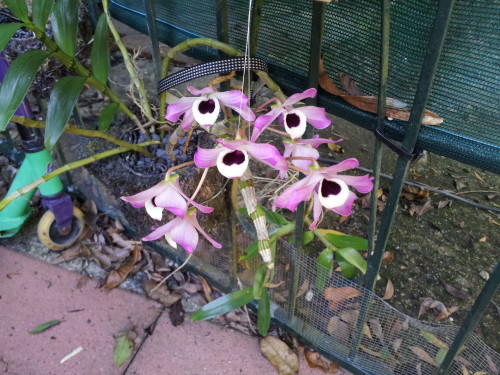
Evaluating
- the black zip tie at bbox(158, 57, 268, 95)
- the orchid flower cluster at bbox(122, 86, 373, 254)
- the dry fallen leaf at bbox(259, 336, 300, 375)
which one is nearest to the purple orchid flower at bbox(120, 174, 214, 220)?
the orchid flower cluster at bbox(122, 86, 373, 254)

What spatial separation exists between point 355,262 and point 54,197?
4.15ft

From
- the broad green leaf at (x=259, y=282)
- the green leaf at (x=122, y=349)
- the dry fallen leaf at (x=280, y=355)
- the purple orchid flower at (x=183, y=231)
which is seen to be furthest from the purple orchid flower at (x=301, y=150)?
the green leaf at (x=122, y=349)

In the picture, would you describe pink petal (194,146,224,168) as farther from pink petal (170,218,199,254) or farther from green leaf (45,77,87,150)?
green leaf (45,77,87,150)

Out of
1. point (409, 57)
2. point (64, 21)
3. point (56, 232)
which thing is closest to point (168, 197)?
point (409, 57)

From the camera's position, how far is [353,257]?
1407mm

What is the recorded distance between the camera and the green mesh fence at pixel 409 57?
793 mm

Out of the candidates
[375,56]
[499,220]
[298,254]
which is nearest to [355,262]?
[298,254]

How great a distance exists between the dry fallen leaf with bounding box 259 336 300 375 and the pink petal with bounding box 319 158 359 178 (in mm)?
1089

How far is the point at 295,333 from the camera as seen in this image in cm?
169

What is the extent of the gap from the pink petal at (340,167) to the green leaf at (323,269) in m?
A: 0.66

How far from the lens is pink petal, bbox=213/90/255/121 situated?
80cm

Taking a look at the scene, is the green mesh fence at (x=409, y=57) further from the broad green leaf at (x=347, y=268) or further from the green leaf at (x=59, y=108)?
the broad green leaf at (x=347, y=268)

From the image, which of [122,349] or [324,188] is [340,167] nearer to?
[324,188]

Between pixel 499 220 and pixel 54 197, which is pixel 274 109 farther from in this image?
pixel 499 220
